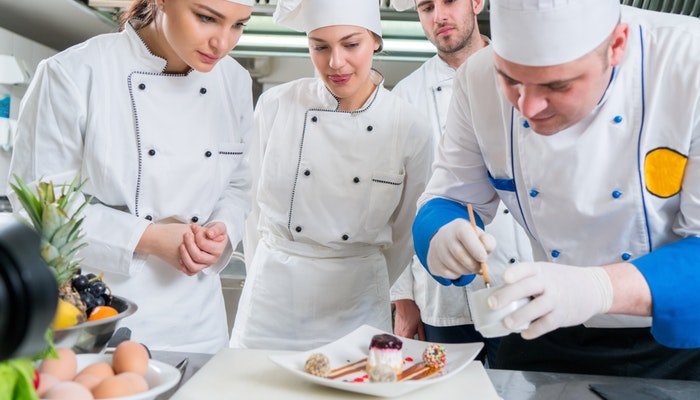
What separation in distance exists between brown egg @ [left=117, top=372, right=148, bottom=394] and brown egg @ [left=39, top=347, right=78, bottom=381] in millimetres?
76

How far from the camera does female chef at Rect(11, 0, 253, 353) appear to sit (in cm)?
160

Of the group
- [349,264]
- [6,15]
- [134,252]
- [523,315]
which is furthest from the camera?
[6,15]

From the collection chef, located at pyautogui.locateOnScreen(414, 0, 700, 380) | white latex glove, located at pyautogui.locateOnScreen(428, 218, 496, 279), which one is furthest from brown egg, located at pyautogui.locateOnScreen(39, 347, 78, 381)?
white latex glove, located at pyautogui.locateOnScreen(428, 218, 496, 279)

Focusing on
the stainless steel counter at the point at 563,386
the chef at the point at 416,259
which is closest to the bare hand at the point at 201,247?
the stainless steel counter at the point at 563,386

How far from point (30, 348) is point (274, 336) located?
1.83 meters

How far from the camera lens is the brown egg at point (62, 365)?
2.96ft

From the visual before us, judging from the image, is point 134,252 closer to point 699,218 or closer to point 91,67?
point 91,67

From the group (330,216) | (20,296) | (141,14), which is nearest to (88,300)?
(20,296)

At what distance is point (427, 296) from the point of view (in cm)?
235

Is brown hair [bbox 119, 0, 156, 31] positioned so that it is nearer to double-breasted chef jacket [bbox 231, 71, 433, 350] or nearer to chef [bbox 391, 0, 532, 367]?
double-breasted chef jacket [bbox 231, 71, 433, 350]

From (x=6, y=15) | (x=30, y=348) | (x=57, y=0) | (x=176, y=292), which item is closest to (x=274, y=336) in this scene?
(x=176, y=292)

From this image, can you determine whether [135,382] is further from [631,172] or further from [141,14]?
[141,14]

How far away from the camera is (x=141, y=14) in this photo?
6.01ft

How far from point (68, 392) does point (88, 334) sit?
216mm
